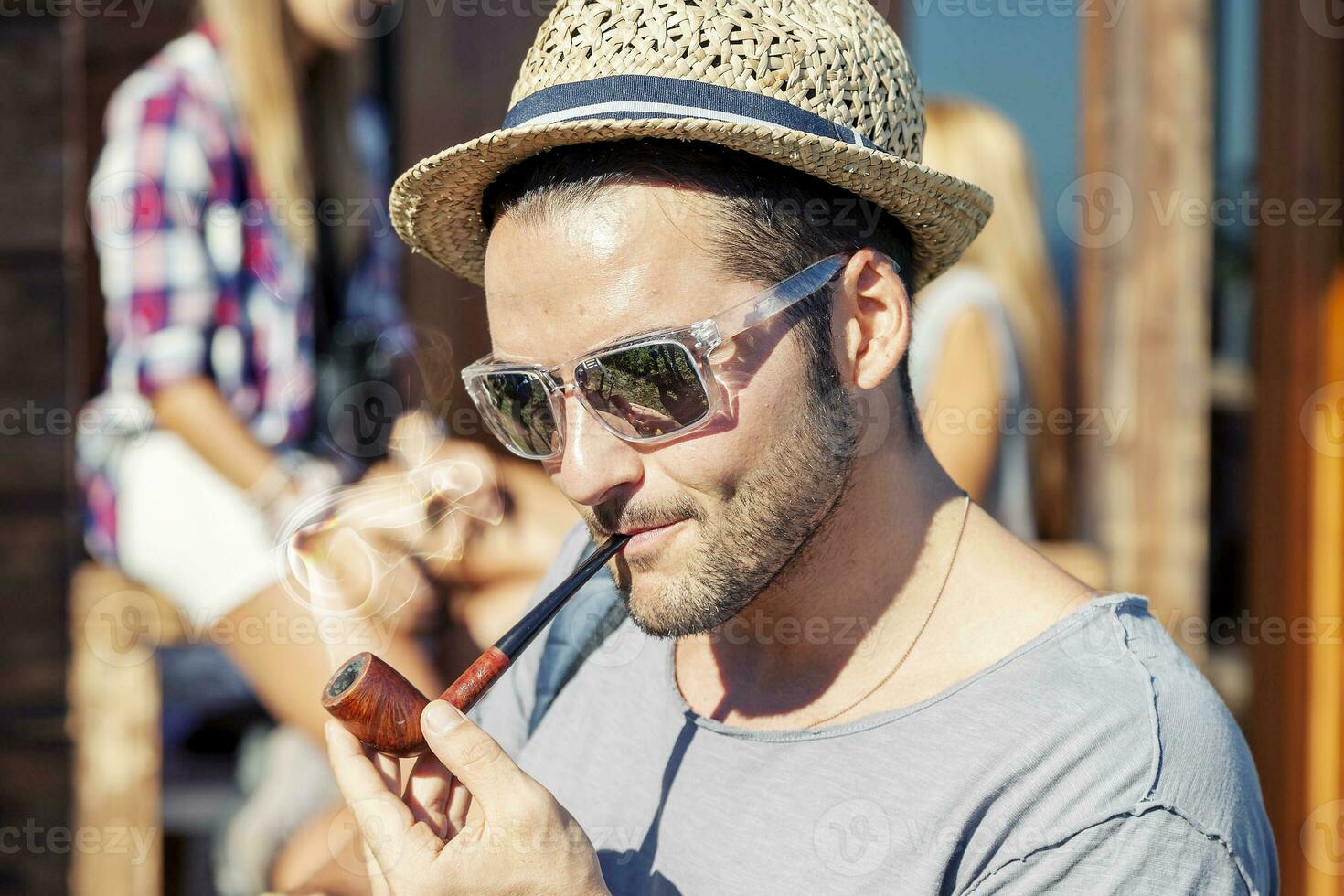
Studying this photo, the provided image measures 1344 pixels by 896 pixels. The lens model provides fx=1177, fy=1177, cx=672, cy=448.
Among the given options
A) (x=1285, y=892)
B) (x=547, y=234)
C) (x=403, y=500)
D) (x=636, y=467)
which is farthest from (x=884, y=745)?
(x=1285, y=892)

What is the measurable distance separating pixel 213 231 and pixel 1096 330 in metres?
2.37

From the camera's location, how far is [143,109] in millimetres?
2939

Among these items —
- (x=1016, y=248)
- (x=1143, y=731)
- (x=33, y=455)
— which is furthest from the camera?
(x=33, y=455)

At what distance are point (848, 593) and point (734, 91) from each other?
0.63 m

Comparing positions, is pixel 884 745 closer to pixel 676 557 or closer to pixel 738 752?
pixel 738 752

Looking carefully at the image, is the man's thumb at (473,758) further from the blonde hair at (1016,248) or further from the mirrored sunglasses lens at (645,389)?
the blonde hair at (1016,248)

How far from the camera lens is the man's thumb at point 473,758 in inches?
45.8

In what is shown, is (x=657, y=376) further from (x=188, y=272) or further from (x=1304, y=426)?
(x=1304, y=426)

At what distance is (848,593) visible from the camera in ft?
4.87

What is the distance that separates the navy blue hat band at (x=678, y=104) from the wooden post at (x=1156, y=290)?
2104 mm

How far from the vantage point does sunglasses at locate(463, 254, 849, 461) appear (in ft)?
4.31

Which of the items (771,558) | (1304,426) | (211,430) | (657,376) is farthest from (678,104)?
(1304,426)

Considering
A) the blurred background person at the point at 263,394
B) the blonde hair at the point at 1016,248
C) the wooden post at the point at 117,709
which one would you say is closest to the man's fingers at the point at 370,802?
the blurred background person at the point at 263,394

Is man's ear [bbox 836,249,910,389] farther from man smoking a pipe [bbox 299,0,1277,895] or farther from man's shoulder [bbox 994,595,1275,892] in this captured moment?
man's shoulder [bbox 994,595,1275,892]
